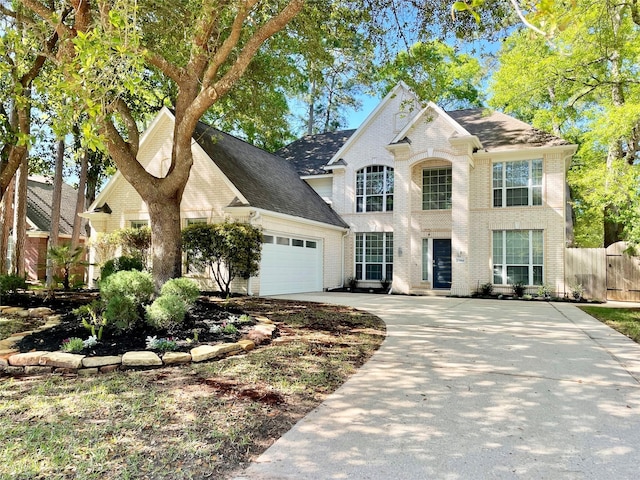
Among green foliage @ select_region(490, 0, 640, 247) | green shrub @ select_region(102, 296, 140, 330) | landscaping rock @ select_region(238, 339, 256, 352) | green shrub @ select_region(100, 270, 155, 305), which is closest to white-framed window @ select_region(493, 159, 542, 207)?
green foliage @ select_region(490, 0, 640, 247)

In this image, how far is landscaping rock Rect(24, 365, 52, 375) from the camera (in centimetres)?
481

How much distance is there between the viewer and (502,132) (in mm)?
17188

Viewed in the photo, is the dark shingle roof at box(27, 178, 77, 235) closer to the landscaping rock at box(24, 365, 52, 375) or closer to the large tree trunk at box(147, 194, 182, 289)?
the large tree trunk at box(147, 194, 182, 289)

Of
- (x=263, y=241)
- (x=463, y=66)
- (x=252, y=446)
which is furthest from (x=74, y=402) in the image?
(x=463, y=66)

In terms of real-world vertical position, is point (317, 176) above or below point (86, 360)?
above

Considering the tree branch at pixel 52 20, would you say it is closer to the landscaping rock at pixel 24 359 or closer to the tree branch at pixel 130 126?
the tree branch at pixel 130 126

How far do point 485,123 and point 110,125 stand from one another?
50.8 feet

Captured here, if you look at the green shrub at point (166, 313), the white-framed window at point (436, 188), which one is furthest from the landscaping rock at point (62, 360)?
the white-framed window at point (436, 188)

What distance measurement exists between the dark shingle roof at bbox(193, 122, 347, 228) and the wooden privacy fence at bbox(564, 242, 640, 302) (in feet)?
29.6

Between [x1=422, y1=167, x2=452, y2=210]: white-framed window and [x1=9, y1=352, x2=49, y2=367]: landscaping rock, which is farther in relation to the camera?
[x1=422, y1=167, x2=452, y2=210]: white-framed window

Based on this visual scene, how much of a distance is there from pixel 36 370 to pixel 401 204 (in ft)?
46.4

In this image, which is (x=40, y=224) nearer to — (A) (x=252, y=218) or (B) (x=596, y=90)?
(A) (x=252, y=218)

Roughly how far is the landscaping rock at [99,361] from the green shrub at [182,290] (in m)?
1.91

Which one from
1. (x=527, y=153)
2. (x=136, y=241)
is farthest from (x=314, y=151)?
(x=136, y=241)
